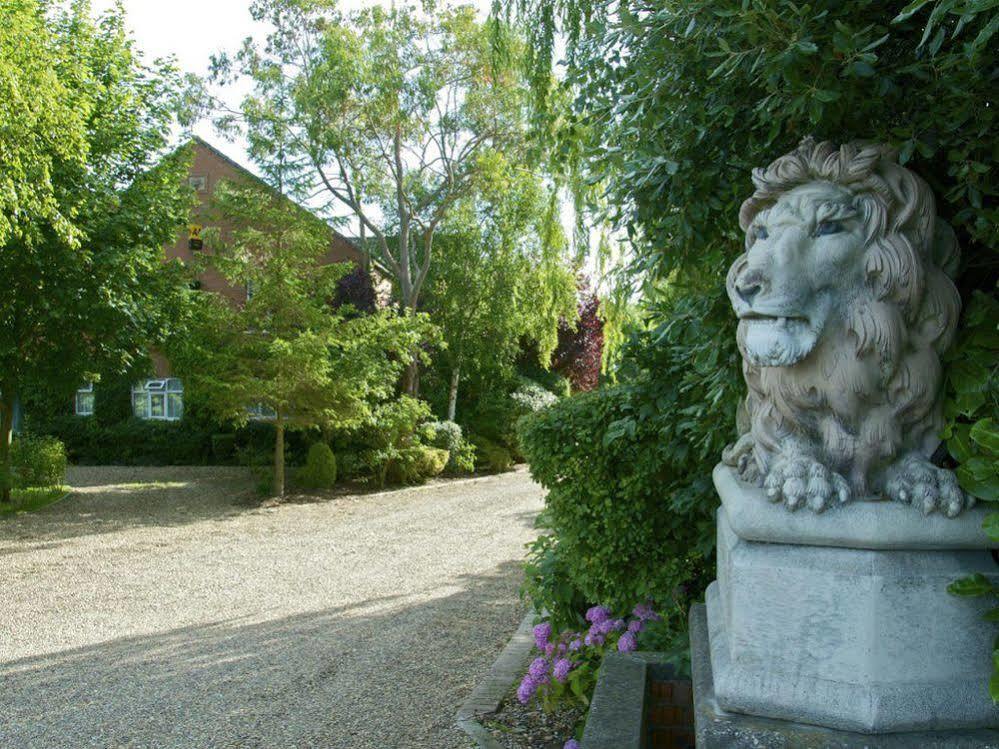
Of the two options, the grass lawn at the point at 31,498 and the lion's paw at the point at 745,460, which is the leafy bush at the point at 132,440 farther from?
the lion's paw at the point at 745,460

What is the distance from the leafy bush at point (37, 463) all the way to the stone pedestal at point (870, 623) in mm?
16501

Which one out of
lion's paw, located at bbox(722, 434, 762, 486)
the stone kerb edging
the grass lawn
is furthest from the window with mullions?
lion's paw, located at bbox(722, 434, 762, 486)

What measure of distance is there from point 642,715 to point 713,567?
5.37 ft

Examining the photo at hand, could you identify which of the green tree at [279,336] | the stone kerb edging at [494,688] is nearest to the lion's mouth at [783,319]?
the stone kerb edging at [494,688]

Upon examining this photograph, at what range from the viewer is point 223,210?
15.8 metres

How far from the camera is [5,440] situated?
14.8 meters

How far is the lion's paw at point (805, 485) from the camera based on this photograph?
2021 millimetres

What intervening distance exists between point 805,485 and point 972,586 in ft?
1.35

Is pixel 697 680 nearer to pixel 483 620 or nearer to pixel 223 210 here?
pixel 483 620

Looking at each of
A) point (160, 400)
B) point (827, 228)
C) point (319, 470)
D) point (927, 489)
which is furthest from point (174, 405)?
point (927, 489)

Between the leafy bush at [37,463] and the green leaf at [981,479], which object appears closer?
the green leaf at [981,479]

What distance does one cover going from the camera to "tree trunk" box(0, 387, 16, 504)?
562 inches

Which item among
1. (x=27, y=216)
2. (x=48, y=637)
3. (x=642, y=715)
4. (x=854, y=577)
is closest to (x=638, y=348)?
(x=642, y=715)

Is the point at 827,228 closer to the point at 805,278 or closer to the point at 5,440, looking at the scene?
the point at 805,278
